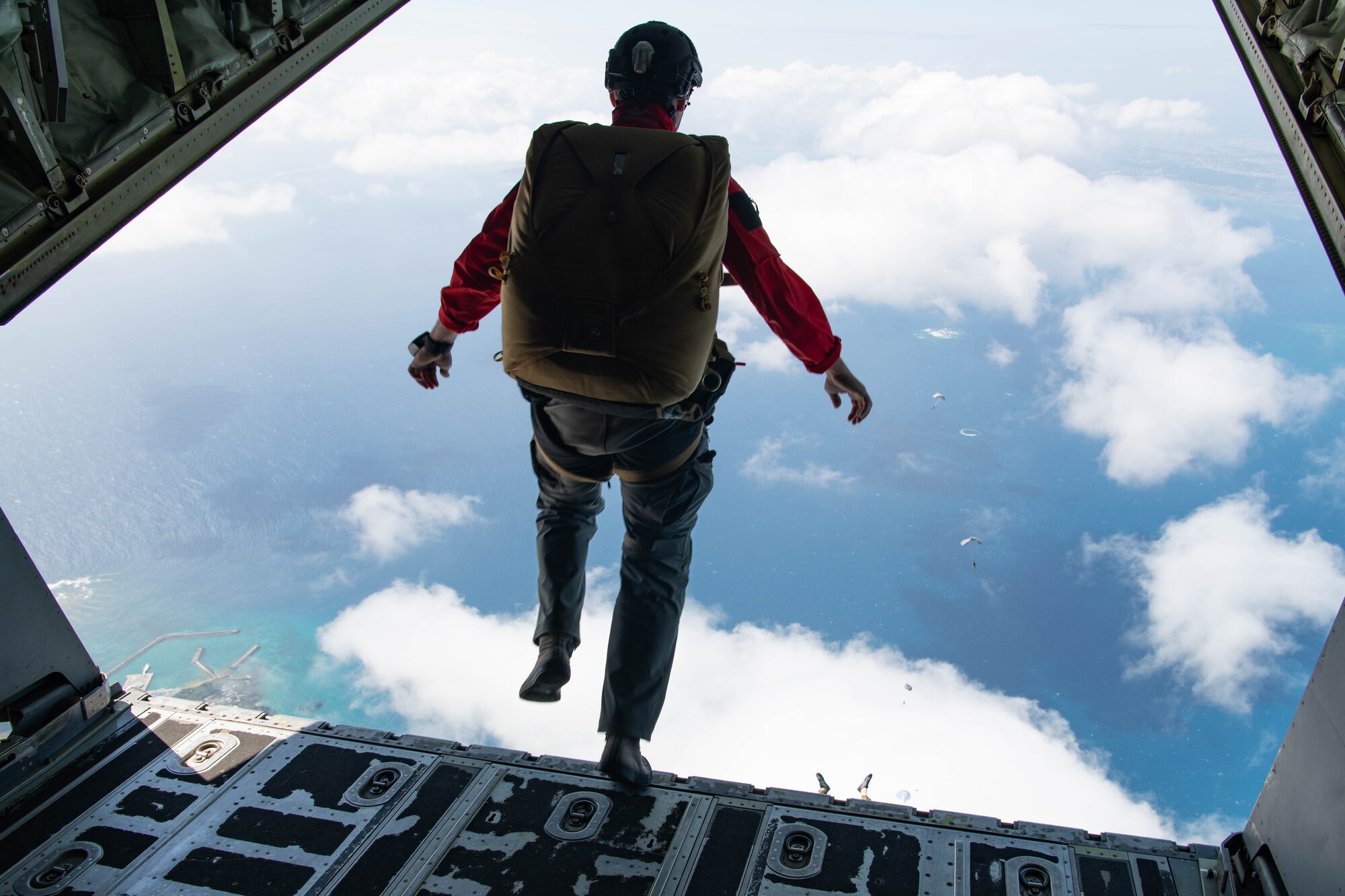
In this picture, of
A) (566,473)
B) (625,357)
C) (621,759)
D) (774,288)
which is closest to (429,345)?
(566,473)

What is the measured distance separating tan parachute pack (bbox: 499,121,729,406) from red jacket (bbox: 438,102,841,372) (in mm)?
236

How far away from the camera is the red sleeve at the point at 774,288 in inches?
112

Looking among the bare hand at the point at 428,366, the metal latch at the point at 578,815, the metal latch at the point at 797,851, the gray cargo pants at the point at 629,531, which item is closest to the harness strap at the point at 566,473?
the gray cargo pants at the point at 629,531

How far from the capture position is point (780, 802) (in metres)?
3.32

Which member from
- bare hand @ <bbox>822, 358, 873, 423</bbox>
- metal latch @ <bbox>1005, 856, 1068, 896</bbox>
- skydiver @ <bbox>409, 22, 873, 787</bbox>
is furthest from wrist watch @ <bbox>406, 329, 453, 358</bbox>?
metal latch @ <bbox>1005, 856, 1068, 896</bbox>

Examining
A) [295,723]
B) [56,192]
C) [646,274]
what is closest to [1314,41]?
[646,274]

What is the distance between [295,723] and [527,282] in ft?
7.77

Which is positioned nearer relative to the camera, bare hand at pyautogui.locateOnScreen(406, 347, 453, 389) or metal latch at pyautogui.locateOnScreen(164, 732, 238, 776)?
bare hand at pyautogui.locateOnScreen(406, 347, 453, 389)

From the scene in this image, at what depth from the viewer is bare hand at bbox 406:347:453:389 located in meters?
3.20

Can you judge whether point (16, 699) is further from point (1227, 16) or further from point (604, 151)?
point (1227, 16)

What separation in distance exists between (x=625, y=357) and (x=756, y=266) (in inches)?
22.1

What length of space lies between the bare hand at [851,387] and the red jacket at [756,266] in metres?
0.04

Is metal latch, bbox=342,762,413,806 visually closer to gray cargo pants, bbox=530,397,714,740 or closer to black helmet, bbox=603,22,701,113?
gray cargo pants, bbox=530,397,714,740

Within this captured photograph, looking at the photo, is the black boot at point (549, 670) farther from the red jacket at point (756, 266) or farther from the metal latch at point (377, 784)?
the red jacket at point (756, 266)
